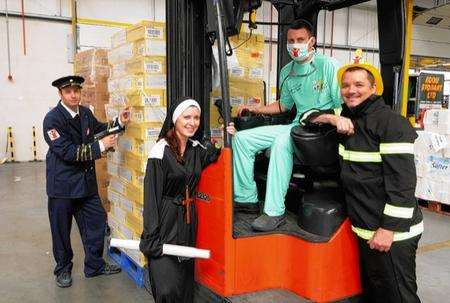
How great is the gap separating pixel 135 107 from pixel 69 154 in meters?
0.80

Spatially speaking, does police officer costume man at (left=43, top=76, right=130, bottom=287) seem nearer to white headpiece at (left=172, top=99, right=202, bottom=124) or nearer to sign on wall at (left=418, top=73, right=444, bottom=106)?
white headpiece at (left=172, top=99, right=202, bottom=124)

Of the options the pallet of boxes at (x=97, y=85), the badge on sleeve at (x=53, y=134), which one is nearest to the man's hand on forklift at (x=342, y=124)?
the badge on sleeve at (x=53, y=134)

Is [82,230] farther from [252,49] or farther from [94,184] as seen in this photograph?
[252,49]

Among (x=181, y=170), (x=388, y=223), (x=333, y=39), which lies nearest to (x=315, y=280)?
(x=388, y=223)

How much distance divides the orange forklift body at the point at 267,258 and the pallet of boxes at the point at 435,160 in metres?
4.98

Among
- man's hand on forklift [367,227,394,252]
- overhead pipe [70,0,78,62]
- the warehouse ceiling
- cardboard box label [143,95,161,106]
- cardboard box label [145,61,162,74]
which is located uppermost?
overhead pipe [70,0,78,62]

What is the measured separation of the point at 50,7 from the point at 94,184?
32.2 feet

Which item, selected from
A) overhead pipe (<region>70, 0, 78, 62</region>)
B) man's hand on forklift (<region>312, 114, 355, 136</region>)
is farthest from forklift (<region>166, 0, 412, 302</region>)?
overhead pipe (<region>70, 0, 78, 62</region>)

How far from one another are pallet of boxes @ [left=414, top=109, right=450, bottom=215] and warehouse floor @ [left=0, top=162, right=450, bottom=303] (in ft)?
1.07

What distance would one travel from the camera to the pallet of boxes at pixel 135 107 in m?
3.84

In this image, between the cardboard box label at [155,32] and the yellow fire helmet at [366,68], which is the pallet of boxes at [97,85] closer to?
the cardboard box label at [155,32]

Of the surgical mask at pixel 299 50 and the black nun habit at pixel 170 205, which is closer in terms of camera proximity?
the black nun habit at pixel 170 205

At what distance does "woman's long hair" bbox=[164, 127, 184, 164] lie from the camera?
2781mm

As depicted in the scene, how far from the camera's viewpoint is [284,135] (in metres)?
2.82
